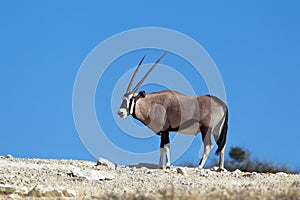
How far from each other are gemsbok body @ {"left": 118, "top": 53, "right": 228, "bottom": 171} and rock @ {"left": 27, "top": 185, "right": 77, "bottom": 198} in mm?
6395

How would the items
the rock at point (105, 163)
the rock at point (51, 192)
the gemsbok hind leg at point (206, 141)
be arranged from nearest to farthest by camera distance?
the rock at point (51, 192) < the rock at point (105, 163) < the gemsbok hind leg at point (206, 141)

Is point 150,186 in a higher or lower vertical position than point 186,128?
lower

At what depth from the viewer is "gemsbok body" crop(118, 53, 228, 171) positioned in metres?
17.7

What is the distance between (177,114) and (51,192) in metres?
7.53

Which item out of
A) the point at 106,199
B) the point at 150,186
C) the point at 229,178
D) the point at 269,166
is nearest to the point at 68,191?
the point at 150,186

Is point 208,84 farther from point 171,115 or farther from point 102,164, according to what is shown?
point 102,164

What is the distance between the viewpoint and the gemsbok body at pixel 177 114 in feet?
58.1

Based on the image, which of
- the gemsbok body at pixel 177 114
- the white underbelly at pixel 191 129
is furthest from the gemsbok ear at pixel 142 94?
the white underbelly at pixel 191 129

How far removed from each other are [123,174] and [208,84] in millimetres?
5426

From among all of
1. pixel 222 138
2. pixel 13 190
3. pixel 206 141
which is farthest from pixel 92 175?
pixel 222 138

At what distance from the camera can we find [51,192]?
1096 centimetres

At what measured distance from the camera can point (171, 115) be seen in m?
18.1

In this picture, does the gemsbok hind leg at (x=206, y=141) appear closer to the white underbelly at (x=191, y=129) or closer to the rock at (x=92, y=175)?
the white underbelly at (x=191, y=129)

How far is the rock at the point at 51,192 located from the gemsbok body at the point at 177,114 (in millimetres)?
6395
